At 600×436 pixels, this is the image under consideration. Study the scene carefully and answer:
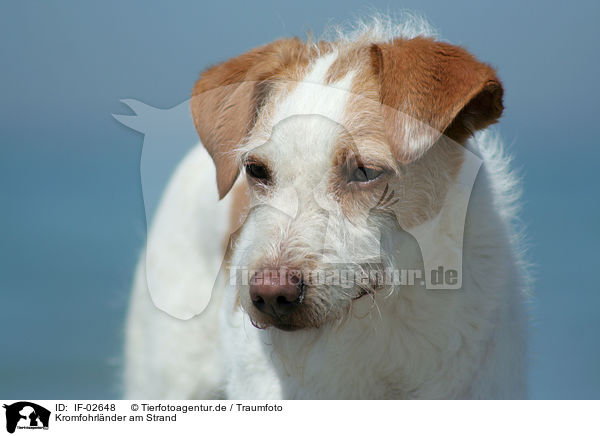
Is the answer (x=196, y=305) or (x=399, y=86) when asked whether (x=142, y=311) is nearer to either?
(x=196, y=305)

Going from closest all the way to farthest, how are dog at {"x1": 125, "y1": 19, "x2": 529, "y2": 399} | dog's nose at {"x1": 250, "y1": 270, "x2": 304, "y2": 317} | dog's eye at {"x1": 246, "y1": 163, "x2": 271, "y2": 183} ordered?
dog's nose at {"x1": 250, "y1": 270, "x2": 304, "y2": 317}, dog at {"x1": 125, "y1": 19, "x2": 529, "y2": 399}, dog's eye at {"x1": 246, "y1": 163, "x2": 271, "y2": 183}

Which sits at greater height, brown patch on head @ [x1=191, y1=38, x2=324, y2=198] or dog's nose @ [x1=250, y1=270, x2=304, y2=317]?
brown patch on head @ [x1=191, y1=38, x2=324, y2=198]

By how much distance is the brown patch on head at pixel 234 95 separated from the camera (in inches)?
126

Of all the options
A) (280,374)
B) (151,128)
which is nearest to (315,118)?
(151,128)

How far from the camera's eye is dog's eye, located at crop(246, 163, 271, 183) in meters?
2.93

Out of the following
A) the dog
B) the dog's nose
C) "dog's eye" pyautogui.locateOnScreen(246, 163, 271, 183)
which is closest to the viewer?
the dog's nose

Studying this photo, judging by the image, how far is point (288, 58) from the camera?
3.27m

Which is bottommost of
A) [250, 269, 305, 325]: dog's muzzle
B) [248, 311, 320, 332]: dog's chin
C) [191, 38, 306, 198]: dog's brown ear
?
[248, 311, 320, 332]: dog's chin

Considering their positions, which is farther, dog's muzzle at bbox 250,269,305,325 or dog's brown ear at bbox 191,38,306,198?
dog's brown ear at bbox 191,38,306,198

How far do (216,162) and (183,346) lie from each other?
132cm

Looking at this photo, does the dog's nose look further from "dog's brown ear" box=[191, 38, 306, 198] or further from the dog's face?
"dog's brown ear" box=[191, 38, 306, 198]
